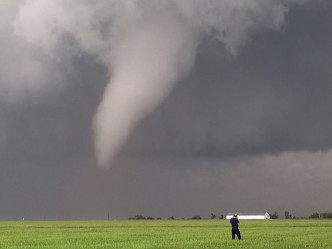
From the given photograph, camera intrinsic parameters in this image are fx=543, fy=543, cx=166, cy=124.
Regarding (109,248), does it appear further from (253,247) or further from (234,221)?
(234,221)

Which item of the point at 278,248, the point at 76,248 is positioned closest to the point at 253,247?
the point at 278,248

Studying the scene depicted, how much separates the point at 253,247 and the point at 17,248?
1717 cm

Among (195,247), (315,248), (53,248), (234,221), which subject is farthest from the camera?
(234,221)

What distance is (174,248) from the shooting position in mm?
36375

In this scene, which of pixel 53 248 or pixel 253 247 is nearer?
pixel 253 247

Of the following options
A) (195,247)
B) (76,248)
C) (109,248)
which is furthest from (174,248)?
(76,248)

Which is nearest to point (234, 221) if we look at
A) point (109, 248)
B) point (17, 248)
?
point (109, 248)

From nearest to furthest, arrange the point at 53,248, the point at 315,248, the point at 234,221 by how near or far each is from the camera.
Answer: the point at 315,248 < the point at 53,248 < the point at 234,221

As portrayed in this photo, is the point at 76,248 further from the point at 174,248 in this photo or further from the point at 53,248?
the point at 174,248

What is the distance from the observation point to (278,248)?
34.8 metres

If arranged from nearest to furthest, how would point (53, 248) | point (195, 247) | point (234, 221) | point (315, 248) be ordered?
1. point (315, 248)
2. point (195, 247)
3. point (53, 248)
4. point (234, 221)

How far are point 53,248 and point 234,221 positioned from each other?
1567cm

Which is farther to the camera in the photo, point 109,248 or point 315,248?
point 109,248

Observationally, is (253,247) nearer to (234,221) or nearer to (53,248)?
(234,221)
